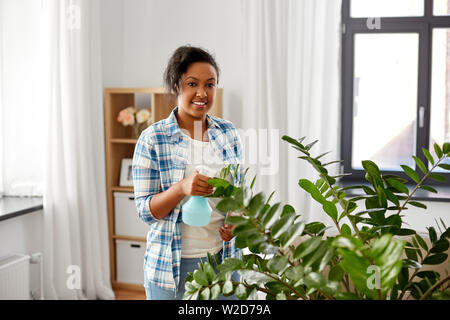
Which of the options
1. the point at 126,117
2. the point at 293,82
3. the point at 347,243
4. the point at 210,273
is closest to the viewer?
the point at 347,243

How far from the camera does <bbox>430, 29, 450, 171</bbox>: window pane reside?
3.46m

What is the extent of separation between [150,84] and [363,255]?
349cm

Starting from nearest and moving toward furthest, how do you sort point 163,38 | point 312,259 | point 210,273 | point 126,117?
point 312,259
point 210,273
point 126,117
point 163,38

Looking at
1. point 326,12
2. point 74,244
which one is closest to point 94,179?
point 74,244

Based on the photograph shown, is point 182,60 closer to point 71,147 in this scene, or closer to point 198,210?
point 198,210

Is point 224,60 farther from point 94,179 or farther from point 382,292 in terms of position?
point 382,292

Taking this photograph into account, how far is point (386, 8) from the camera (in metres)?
3.50

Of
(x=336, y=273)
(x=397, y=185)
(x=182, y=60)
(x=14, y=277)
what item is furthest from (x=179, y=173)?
(x=14, y=277)

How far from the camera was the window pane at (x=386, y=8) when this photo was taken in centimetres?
346

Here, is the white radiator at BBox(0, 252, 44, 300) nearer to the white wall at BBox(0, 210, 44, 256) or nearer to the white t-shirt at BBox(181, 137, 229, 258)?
the white wall at BBox(0, 210, 44, 256)

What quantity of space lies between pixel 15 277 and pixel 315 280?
256 cm

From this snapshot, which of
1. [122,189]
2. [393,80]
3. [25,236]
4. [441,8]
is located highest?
[441,8]

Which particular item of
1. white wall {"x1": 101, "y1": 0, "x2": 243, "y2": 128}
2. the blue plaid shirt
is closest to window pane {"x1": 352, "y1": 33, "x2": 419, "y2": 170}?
white wall {"x1": 101, "y1": 0, "x2": 243, "y2": 128}

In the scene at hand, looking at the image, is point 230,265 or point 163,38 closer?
point 230,265
